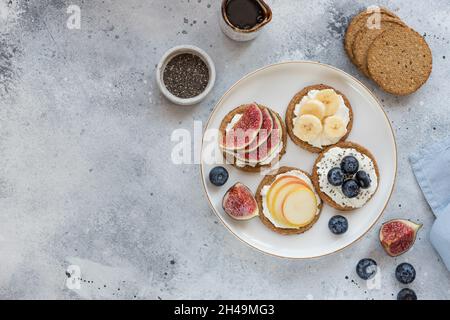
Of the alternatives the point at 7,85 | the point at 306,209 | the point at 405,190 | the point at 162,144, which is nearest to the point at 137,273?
the point at 162,144

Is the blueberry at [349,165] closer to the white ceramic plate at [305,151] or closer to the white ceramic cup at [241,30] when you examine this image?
the white ceramic plate at [305,151]

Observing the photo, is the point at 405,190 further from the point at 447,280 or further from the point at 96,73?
the point at 96,73

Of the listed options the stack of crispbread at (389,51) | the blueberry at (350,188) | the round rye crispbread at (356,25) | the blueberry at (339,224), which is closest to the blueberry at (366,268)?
the blueberry at (339,224)

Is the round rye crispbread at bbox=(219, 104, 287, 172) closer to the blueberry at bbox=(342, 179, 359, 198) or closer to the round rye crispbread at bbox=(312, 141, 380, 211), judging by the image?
the round rye crispbread at bbox=(312, 141, 380, 211)

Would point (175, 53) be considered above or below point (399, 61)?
above

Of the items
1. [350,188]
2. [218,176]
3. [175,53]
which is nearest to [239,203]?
[218,176]

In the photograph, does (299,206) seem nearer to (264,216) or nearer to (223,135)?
(264,216)

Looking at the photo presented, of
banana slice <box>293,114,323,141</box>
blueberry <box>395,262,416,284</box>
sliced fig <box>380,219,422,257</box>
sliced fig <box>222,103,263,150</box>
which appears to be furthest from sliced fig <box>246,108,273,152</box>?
blueberry <box>395,262,416,284</box>

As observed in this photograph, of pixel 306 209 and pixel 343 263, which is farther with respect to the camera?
pixel 343 263
